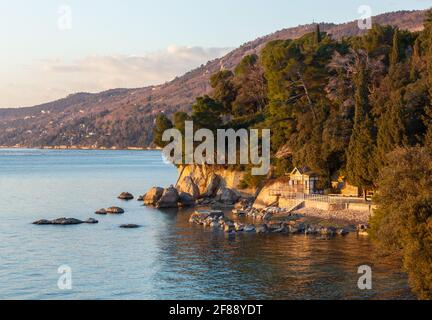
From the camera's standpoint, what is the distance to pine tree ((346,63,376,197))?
2266 inches

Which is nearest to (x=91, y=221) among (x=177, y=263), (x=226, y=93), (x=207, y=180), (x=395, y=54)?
(x=177, y=263)

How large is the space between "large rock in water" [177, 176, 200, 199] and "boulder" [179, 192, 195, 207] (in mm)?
1253

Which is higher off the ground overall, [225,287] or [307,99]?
[307,99]

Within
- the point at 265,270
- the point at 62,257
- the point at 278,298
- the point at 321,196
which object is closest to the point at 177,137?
the point at 321,196

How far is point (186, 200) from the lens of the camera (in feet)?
255

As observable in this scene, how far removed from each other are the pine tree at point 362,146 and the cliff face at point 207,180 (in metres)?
18.8

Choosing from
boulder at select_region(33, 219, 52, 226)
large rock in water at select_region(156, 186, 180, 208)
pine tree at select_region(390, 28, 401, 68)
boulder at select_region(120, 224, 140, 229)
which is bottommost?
boulder at select_region(120, 224, 140, 229)

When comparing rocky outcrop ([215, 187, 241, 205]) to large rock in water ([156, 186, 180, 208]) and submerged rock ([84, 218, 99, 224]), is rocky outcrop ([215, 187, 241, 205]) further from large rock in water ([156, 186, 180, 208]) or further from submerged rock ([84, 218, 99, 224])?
submerged rock ([84, 218, 99, 224])

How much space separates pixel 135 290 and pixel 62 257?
11.4m

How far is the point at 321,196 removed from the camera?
62.2m

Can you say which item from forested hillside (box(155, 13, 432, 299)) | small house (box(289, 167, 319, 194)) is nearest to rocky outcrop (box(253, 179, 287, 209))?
forested hillside (box(155, 13, 432, 299))

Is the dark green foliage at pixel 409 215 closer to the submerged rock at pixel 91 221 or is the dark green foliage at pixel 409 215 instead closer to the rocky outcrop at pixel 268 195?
the rocky outcrop at pixel 268 195

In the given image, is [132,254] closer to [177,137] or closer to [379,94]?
[379,94]

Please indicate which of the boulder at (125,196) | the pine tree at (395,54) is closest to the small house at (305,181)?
the pine tree at (395,54)
